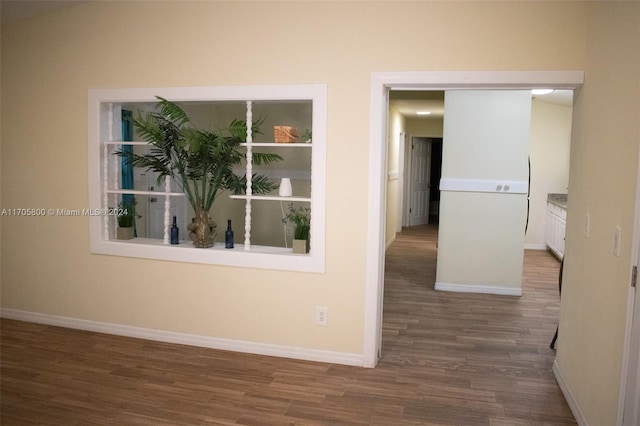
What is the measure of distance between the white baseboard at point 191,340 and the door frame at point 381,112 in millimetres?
251

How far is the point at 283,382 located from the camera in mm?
3305

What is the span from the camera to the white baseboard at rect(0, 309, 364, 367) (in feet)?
11.9

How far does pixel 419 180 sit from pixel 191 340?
8.65 metres

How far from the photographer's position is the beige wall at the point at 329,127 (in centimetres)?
270

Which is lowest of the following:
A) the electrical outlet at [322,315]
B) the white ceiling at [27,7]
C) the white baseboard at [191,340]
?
the white baseboard at [191,340]

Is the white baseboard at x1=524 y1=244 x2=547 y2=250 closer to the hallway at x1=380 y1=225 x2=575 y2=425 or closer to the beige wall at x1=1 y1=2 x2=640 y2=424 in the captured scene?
the hallway at x1=380 y1=225 x2=575 y2=425

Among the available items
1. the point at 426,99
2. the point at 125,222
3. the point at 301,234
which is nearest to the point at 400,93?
the point at 426,99

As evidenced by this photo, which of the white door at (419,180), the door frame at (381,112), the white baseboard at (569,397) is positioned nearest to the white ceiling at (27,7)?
the door frame at (381,112)

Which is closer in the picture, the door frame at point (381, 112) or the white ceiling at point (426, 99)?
the door frame at point (381, 112)

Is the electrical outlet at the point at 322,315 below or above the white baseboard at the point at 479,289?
above

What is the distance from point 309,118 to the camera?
→ 675 cm

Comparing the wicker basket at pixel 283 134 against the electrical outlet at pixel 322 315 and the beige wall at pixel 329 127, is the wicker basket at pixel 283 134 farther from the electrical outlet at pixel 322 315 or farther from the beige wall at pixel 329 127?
the electrical outlet at pixel 322 315

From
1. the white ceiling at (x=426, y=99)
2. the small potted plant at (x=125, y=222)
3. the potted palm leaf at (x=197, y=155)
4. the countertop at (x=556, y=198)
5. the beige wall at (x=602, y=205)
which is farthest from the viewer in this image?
the countertop at (x=556, y=198)

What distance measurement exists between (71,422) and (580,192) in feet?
10.2
